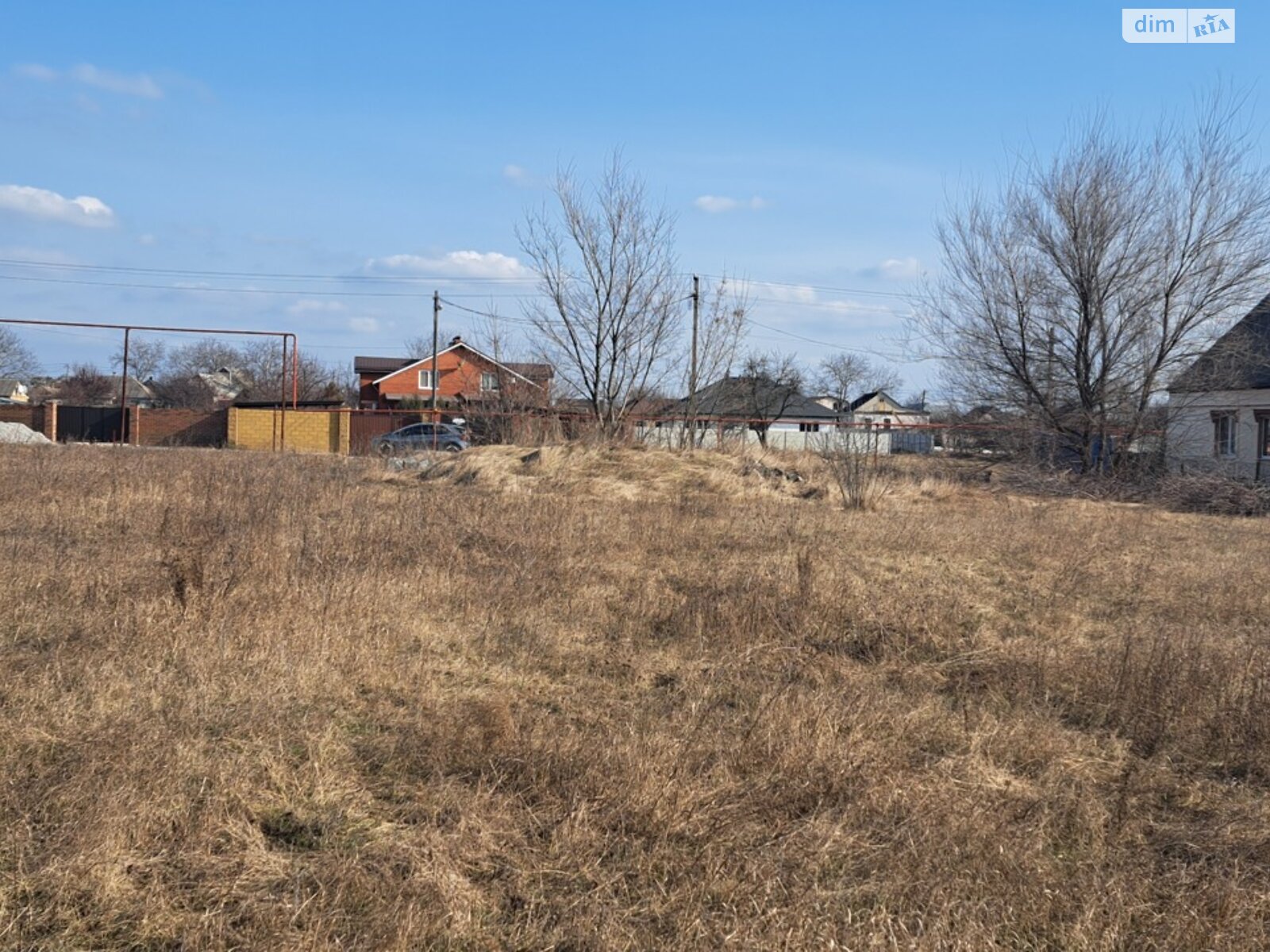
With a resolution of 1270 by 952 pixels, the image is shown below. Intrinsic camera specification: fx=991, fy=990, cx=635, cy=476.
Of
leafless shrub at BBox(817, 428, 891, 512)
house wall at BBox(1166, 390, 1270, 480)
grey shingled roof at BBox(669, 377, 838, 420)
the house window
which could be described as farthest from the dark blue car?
the house window

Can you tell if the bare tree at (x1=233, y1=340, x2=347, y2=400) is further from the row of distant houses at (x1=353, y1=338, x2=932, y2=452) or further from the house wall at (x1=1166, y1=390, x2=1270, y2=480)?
the house wall at (x1=1166, y1=390, x2=1270, y2=480)

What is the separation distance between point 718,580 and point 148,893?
18.9 feet

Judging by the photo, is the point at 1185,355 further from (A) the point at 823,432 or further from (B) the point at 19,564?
(B) the point at 19,564

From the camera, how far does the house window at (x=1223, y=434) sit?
2641cm

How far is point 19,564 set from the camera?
7.27 meters

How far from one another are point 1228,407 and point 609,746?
2642cm

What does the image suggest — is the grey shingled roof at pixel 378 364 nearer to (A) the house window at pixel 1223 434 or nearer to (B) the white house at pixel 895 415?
(B) the white house at pixel 895 415

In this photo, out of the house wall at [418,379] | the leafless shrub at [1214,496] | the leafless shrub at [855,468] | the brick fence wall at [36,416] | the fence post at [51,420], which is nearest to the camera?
the leafless shrub at [855,468]

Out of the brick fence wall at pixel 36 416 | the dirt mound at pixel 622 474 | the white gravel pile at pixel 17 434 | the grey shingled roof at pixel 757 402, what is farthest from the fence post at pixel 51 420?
the dirt mound at pixel 622 474

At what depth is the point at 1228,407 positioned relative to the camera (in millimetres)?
25609

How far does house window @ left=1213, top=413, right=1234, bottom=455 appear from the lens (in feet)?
86.6

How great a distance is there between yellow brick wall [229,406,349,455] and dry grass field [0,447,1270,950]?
21446mm

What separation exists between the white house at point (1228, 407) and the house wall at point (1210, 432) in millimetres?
19

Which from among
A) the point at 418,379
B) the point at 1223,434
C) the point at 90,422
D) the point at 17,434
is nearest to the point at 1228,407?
the point at 1223,434
